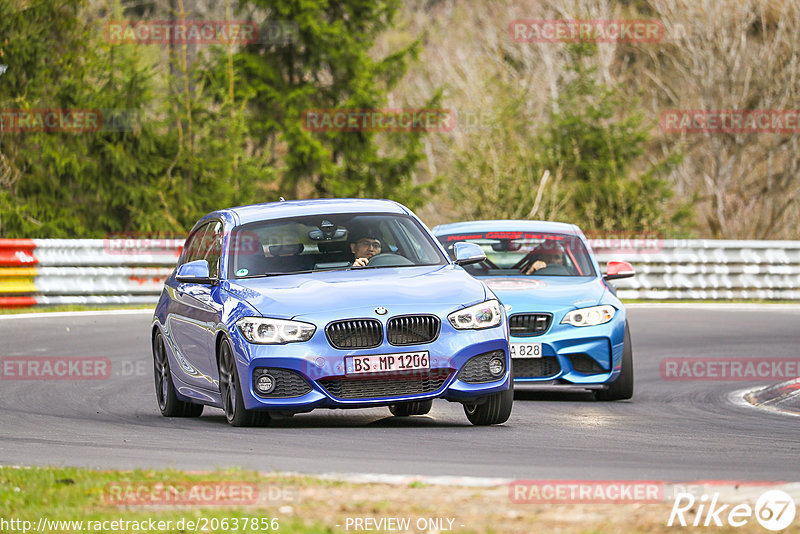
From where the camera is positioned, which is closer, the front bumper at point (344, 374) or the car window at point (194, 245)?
the front bumper at point (344, 374)

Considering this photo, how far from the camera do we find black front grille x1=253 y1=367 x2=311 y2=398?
9.61 m

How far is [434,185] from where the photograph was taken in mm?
35094

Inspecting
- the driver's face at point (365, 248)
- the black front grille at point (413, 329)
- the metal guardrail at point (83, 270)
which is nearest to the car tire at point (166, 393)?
the driver's face at point (365, 248)

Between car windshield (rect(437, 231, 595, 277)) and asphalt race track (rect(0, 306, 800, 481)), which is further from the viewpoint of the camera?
car windshield (rect(437, 231, 595, 277))

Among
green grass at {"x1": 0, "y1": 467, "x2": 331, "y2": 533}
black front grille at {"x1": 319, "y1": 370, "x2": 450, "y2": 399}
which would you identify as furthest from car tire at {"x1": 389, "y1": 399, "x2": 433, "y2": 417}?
green grass at {"x1": 0, "y1": 467, "x2": 331, "y2": 533}

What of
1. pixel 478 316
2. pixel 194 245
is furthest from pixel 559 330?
pixel 194 245

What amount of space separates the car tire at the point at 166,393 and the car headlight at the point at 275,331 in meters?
2.22

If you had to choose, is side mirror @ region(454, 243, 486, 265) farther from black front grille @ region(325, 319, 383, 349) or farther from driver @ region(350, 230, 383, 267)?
black front grille @ region(325, 319, 383, 349)

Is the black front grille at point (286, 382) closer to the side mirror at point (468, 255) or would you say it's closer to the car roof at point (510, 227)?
the side mirror at point (468, 255)

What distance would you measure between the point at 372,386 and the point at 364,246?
5.13 ft

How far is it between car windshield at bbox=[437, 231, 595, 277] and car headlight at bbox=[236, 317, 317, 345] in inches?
175

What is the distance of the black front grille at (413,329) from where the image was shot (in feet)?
31.4

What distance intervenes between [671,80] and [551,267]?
32.7m

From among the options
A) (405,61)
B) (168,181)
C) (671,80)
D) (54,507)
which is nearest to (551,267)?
(54,507)
